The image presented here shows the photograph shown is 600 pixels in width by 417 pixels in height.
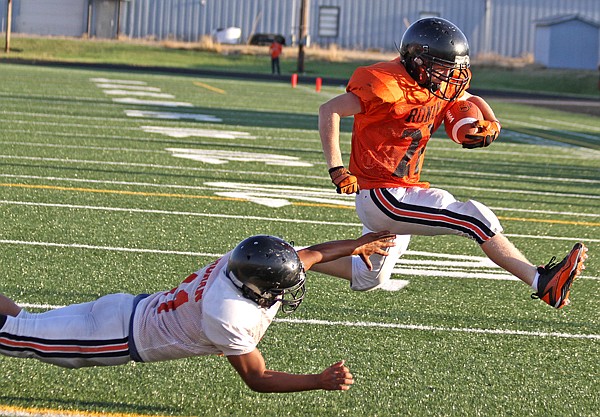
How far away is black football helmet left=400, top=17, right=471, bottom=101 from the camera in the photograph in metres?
5.30

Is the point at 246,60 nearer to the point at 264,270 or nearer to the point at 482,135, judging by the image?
the point at 482,135

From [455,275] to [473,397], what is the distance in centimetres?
249

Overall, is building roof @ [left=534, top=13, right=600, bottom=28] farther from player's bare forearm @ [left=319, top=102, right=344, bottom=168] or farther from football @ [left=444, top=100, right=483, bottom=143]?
player's bare forearm @ [left=319, top=102, right=344, bottom=168]

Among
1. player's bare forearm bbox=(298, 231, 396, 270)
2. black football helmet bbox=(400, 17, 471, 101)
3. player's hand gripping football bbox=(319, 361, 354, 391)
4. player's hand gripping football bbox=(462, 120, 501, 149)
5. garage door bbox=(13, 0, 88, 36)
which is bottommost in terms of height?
player's hand gripping football bbox=(319, 361, 354, 391)

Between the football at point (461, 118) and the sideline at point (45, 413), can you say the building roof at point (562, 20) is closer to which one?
the football at point (461, 118)

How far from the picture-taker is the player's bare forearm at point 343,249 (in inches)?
173

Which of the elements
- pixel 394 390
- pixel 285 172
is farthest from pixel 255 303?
pixel 285 172

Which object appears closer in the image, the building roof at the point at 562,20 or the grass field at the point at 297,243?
the grass field at the point at 297,243

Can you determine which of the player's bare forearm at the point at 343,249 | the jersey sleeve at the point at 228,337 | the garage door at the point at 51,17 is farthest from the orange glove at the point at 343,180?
the garage door at the point at 51,17

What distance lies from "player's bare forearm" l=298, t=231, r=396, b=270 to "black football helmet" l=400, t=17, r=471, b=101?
979 mm

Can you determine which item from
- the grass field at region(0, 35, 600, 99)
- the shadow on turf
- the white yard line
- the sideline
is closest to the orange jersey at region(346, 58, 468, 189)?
the white yard line

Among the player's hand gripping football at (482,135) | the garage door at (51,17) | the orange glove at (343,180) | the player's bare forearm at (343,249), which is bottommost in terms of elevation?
the player's bare forearm at (343,249)

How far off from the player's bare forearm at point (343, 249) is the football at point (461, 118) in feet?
3.17

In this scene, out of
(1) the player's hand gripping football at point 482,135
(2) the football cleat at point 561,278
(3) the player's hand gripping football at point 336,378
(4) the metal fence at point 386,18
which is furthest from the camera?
(4) the metal fence at point 386,18
